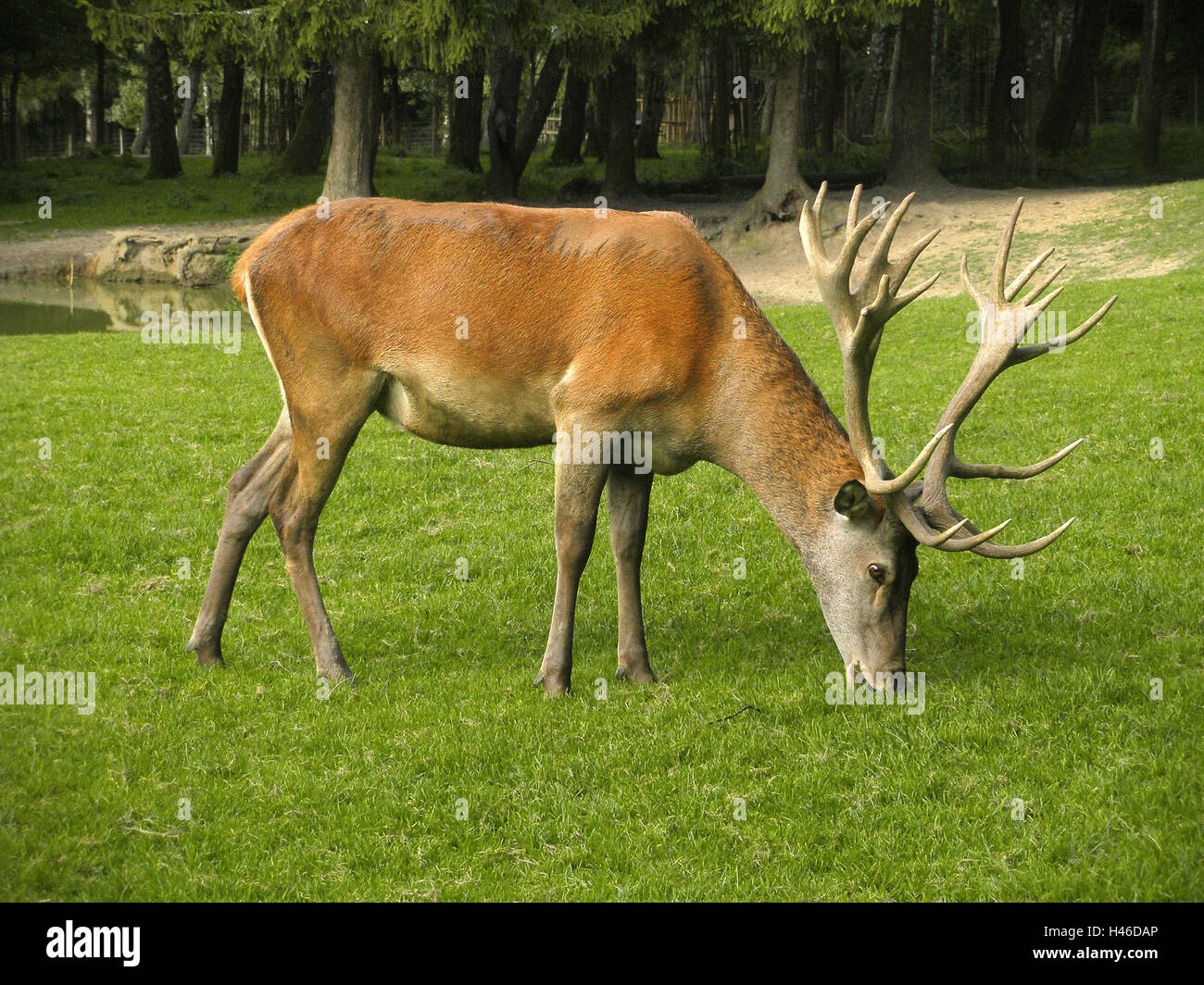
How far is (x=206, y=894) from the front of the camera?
4.50 metres

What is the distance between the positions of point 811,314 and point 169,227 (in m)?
16.6

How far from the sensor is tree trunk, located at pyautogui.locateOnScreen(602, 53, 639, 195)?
89.8 ft

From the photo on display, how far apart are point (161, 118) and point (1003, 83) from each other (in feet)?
74.2

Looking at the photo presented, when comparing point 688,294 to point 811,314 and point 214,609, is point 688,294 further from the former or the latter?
point 811,314

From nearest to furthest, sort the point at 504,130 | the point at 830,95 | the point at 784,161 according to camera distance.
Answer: the point at 784,161 → the point at 504,130 → the point at 830,95

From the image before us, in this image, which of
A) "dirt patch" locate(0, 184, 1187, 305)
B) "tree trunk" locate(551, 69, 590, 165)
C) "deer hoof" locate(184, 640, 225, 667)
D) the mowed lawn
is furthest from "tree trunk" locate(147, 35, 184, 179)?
"deer hoof" locate(184, 640, 225, 667)

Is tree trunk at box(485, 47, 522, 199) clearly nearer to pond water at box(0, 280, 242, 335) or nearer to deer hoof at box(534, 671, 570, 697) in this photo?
pond water at box(0, 280, 242, 335)

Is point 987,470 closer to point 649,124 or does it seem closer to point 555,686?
point 555,686

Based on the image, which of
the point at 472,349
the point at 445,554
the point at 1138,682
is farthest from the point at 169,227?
the point at 1138,682

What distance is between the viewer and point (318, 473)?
6461 millimetres

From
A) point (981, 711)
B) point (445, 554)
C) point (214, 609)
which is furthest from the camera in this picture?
point (445, 554)

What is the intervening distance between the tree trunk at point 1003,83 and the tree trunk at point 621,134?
26.0 feet

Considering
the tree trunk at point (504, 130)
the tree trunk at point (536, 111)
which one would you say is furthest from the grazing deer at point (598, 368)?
the tree trunk at point (536, 111)

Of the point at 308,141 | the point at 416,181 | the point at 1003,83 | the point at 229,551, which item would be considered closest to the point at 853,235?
the point at 229,551
